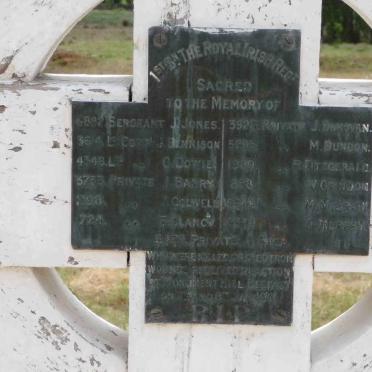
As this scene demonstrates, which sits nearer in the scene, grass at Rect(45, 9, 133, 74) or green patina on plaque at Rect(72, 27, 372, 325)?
green patina on plaque at Rect(72, 27, 372, 325)

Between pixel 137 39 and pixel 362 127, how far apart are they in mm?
705

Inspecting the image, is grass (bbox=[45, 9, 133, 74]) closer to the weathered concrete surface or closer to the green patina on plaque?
the weathered concrete surface

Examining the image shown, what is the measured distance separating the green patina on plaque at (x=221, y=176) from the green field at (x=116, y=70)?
2.16 metres

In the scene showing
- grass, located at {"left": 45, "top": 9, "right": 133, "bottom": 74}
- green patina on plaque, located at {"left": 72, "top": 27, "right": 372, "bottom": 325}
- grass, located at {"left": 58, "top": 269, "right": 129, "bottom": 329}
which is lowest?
grass, located at {"left": 58, "top": 269, "right": 129, "bottom": 329}

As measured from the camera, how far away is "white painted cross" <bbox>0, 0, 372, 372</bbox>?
2.75 m

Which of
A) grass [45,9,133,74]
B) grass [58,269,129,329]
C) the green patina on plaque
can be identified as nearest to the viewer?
the green patina on plaque

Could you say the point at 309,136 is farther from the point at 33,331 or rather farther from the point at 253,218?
the point at 33,331

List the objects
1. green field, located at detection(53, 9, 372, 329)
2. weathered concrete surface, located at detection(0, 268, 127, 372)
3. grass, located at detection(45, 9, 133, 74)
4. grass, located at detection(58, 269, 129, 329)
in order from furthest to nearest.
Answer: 1. grass, located at detection(45, 9, 133, 74)
2. green field, located at detection(53, 9, 372, 329)
3. grass, located at detection(58, 269, 129, 329)
4. weathered concrete surface, located at detection(0, 268, 127, 372)

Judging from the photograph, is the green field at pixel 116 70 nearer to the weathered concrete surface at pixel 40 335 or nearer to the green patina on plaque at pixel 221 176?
the weathered concrete surface at pixel 40 335

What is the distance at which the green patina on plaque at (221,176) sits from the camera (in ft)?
8.95

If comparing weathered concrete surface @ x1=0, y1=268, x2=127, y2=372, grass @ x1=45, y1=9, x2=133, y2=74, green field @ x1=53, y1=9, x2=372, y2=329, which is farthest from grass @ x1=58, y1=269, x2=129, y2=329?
grass @ x1=45, y1=9, x2=133, y2=74

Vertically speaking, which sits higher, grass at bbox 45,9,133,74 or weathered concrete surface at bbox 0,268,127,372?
grass at bbox 45,9,133,74

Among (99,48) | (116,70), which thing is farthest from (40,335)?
(99,48)

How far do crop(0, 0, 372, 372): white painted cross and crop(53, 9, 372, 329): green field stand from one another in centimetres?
198
